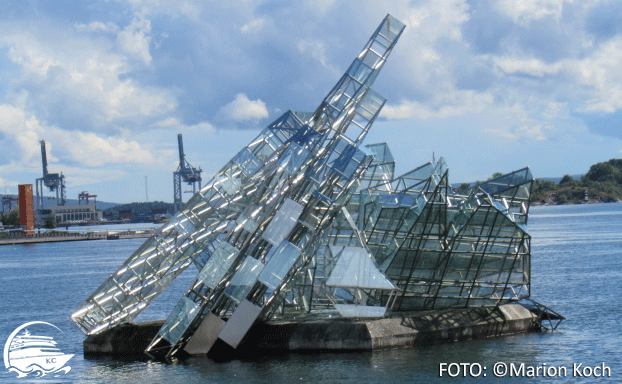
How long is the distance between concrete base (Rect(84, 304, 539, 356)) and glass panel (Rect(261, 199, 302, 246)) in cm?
475

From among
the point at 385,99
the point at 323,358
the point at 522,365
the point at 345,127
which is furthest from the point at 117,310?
the point at 522,365

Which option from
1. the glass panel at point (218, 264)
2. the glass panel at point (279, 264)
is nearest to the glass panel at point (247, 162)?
the glass panel at point (218, 264)

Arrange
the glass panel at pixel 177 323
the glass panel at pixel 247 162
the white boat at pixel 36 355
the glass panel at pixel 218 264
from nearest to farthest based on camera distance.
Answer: the white boat at pixel 36 355
the glass panel at pixel 218 264
the glass panel at pixel 177 323
the glass panel at pixel 247 162

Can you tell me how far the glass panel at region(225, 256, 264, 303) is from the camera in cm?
3991

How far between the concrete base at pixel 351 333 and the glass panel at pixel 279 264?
3.10m

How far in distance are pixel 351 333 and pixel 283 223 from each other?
664 cm

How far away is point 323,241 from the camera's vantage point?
144 ft

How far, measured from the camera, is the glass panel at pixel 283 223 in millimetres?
40031

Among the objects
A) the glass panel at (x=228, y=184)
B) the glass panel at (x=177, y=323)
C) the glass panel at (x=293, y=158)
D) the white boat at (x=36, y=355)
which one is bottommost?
the white boat at (x=36, y=355)

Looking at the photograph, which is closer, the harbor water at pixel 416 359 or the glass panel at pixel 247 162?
the harbor water at pixel 416 359

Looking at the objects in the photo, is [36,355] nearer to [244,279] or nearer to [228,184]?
[244,279]

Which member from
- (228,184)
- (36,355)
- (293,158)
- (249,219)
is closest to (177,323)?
(249,219)

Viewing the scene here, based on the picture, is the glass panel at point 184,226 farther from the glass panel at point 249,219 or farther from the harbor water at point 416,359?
the harbor water at point 416,359

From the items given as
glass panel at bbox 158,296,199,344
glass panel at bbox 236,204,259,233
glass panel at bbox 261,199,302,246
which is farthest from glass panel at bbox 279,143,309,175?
glass panel at bbox 158,296,199,344
